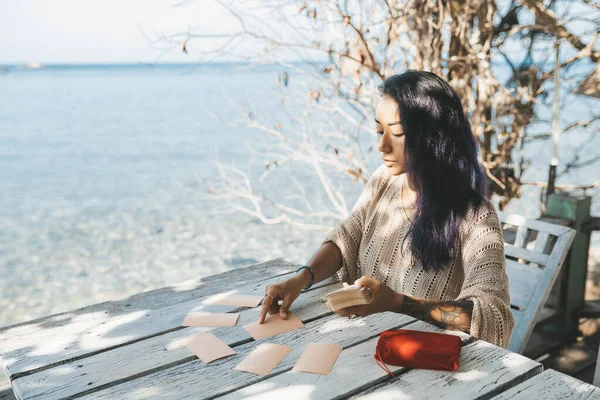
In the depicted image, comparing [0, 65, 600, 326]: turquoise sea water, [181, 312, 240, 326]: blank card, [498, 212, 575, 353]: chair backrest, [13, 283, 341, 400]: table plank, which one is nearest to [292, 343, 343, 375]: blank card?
[13, 283, 341, 400]: table plank

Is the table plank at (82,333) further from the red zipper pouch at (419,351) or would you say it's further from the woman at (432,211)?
the red zipper pouch at (419,351)

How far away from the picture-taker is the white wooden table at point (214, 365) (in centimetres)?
140

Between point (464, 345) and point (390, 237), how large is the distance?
2.36 ft

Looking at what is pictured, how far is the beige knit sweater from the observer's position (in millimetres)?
1758

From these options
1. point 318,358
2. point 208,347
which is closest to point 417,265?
point 318,358

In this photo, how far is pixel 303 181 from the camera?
13.7 metres

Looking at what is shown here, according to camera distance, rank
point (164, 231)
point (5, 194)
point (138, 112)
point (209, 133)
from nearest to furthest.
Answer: point (164, 231) < point (5, 194) < point (209, 133) < point (138, 112)

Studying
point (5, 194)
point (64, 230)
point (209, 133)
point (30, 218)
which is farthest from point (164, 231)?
point (209, 133)

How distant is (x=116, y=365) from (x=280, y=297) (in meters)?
0.60

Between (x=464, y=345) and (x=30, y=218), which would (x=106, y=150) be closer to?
(x=30, y=218)

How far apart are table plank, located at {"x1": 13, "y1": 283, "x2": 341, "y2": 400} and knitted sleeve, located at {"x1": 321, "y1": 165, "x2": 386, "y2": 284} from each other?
20.6 inches

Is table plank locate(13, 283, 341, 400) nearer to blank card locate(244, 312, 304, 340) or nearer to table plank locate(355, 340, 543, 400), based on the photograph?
blank card locate(244, 312, 304, 340)

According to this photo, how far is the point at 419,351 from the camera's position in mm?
1493

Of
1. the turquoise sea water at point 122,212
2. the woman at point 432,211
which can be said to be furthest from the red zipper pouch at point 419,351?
the turquoise sea water at point 122,212
